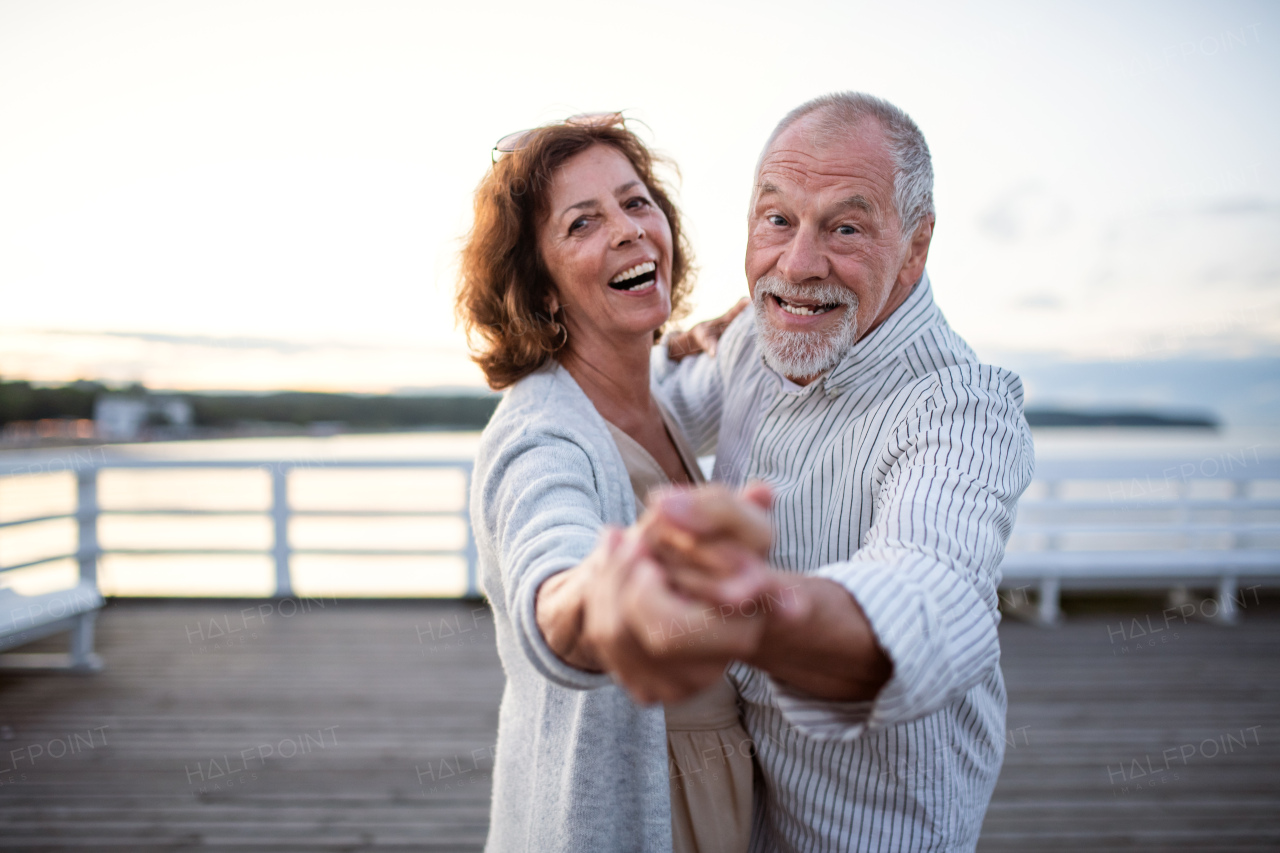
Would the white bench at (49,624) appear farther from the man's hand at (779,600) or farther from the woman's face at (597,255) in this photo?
the man's hand at (779,600)

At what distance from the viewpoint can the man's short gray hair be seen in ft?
3.87

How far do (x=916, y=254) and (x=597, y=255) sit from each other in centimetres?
61

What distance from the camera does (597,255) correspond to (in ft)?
4.70

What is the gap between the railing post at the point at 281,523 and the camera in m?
5.40

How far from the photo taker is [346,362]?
17.8 m

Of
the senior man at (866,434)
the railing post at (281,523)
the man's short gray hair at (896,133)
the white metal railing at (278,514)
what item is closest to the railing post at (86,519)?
the white metal railing at (278,514)

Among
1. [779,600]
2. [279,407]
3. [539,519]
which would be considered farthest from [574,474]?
[279,407]

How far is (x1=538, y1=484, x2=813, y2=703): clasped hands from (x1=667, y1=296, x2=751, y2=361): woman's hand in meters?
1.33

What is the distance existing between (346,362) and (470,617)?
14282 millimetres

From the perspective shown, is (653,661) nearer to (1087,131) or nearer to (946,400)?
(946,400)

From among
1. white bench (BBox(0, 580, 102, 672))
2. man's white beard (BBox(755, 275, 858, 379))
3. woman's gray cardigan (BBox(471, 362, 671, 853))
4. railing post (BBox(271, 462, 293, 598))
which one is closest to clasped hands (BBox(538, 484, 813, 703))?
woman's gray cardigan (BBox(471, 362, 671, 853))

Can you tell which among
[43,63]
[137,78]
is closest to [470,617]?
[137,78]

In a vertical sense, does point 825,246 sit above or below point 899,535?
above

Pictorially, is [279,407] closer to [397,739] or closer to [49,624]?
[49,624]
